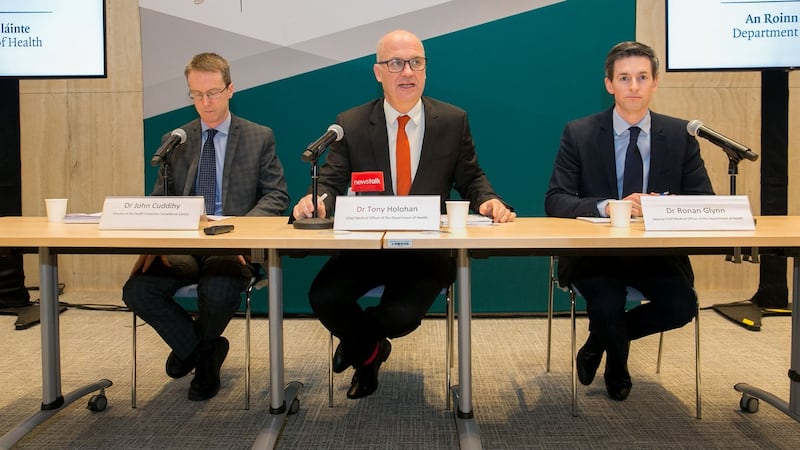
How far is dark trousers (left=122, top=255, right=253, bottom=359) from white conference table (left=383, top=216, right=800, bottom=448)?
2.95 feet

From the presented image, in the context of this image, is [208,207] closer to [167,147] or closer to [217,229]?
[167,147]

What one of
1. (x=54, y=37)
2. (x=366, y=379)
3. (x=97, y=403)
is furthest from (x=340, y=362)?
(x=54, y=37)

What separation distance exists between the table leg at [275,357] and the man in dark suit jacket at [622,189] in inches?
44.0

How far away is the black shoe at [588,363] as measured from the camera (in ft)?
7.95

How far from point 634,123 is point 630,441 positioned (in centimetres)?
127

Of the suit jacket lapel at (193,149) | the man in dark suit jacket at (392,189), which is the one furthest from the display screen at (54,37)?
the man in dark suit jacket at (392,189)

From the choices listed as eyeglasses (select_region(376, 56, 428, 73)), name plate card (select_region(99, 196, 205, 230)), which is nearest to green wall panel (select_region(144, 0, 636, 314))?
eyeglasses (select_region(376, 56, 428, 73))

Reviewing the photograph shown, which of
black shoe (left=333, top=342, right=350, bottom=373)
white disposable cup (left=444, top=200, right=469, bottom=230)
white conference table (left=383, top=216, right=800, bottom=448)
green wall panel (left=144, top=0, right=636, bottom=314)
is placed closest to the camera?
white conference table (left=383, top=216, right=800, bottom=448)

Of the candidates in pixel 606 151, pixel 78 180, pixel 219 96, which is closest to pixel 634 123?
pixel 606 151

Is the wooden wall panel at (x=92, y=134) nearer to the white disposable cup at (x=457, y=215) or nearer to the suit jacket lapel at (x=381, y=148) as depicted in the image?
the suit jacket lapel at (x=381, y=148)

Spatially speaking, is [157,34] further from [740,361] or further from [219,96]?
[740,361]

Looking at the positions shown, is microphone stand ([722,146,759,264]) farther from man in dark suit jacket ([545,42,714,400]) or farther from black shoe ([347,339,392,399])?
black shoe ([347,339,392,399])

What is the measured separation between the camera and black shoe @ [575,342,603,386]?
7.95ft

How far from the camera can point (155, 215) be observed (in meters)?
1.90
